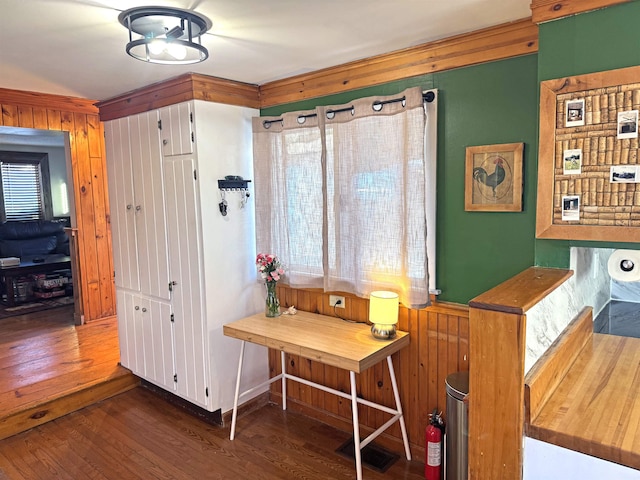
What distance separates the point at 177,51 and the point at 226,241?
4.67 feet

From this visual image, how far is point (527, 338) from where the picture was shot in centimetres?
133

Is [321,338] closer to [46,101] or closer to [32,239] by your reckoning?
[46,101]

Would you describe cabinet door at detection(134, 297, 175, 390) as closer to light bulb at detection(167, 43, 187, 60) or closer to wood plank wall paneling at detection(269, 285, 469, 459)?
wood plank wall paneling at detection(269, 285, 469, 459)

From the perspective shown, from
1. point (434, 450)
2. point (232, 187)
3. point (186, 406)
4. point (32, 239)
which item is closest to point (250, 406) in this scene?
point (186, 406)

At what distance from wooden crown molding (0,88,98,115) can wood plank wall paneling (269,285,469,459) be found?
275 centimetres

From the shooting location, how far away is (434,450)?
2.40 meters

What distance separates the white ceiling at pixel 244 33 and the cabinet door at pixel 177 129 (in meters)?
0.23

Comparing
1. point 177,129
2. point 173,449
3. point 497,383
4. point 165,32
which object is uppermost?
point 165,32

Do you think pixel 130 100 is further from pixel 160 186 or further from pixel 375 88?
pixel 375 88

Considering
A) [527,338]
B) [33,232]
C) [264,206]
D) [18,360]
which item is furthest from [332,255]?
[33,232]

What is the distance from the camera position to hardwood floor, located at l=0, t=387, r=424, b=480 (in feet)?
8.52

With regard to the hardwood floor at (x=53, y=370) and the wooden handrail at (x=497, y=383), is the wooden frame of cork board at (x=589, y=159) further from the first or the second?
the hardwood floor at (x=53, y=370)

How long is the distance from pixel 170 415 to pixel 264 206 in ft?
5.45

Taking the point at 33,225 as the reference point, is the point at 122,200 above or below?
above
